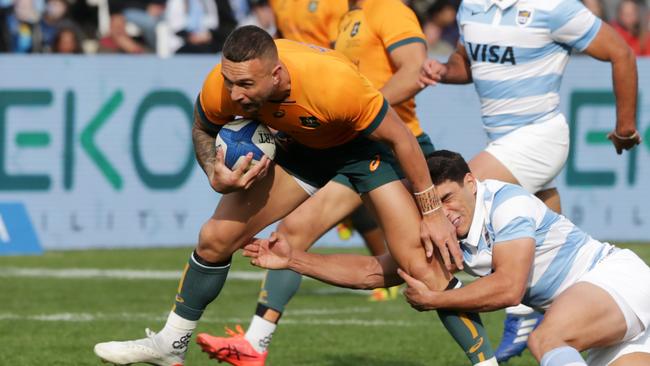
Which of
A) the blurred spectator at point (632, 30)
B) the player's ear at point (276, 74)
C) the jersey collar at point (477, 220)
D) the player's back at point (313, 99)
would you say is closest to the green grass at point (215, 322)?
the jersey collar at point (477, 220)

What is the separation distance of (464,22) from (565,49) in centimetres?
63

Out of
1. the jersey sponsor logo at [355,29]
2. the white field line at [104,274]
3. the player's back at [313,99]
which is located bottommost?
the white field line at [104,274]

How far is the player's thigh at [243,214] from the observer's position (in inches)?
278

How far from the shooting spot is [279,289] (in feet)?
26.3

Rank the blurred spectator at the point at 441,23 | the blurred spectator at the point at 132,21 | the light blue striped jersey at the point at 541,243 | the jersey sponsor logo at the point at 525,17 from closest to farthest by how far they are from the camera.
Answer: the light blue striped jersey at the point at 541,243 → the jersey sponsor logo at the point at 525,17 → the blurred spectator at the point at 132,21 → the blurred spectator at the point at 441,23

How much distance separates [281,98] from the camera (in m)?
6.62

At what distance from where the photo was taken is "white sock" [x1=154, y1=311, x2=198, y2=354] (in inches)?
287

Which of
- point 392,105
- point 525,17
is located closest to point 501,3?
point 525,17

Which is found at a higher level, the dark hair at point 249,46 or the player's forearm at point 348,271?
the dark hair at point 249,46

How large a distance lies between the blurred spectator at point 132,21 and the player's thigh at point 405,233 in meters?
9.89

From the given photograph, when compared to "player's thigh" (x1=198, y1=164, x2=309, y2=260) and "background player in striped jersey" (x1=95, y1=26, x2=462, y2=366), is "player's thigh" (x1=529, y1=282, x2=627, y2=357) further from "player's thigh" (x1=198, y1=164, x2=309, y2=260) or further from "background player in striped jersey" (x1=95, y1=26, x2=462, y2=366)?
"player's thigh" (x1=198, y1=164, x2=309, y2=260)

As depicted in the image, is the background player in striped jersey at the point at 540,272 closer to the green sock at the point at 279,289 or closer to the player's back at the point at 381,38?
the green sock at the point at 279,289

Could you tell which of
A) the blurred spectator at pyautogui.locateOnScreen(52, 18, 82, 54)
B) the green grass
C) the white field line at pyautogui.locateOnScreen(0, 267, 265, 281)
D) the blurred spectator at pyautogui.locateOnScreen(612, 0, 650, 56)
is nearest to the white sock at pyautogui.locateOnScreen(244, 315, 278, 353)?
the green grass

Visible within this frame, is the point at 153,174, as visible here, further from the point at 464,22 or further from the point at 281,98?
the point at 281,98
